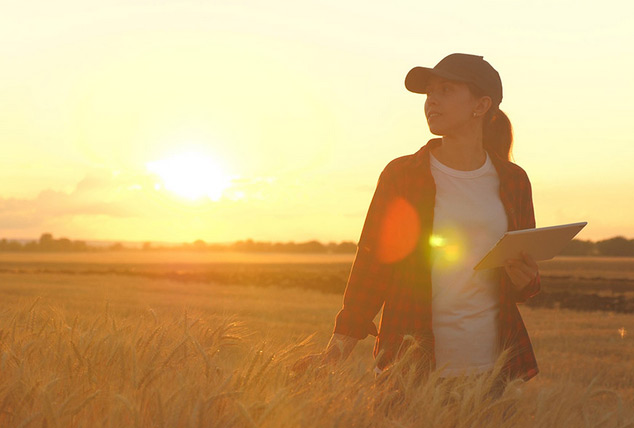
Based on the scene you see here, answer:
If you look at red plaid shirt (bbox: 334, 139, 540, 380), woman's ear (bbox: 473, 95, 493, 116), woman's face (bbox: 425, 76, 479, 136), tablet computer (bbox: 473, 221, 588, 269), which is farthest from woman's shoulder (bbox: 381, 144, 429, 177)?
tablet computer (bbox: 473, 221, 588, 269)

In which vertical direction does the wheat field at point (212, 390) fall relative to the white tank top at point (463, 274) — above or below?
below

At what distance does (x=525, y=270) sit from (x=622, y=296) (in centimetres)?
2155

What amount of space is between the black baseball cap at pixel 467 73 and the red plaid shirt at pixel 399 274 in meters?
0.37

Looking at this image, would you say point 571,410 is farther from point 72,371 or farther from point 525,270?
point 72,371

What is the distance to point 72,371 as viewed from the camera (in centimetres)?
278

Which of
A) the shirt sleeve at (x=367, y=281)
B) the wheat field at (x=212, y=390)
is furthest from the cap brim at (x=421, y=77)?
the wheat field at (x=212, y=390)

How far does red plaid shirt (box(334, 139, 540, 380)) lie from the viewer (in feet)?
10.2

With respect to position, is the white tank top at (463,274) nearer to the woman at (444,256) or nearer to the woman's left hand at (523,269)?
the woman at (444,256)

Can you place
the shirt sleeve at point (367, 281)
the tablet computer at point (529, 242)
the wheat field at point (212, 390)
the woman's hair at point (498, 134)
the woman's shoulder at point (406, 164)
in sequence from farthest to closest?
the woman's hair at point (498, 134)
the woman's shoulder at point (406, 164)
the shirt sleeve at point (367, 281)
the tablet computer at point (529, 242)
the wheat field at point (212, 390)

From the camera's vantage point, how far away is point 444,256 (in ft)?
10.4

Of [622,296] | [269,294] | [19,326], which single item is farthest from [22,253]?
[19,326]

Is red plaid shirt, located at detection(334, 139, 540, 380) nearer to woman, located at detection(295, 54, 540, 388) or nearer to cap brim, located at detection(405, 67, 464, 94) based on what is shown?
woman, located at detection(295, 54, 540, 388)

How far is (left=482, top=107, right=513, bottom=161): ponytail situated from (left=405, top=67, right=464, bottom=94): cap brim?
38cm

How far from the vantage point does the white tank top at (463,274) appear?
316 centimetres
